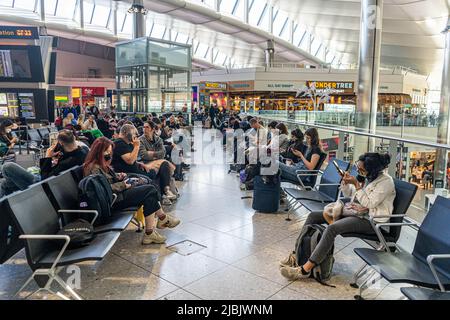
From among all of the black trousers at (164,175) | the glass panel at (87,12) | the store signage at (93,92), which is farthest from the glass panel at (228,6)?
the black trousers at (164,175)

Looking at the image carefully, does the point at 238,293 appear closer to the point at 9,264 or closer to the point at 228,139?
the point at 9,264

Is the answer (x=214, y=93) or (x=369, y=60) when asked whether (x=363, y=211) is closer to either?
(x=369, y=60)

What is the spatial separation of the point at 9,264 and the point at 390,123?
50.3 ft

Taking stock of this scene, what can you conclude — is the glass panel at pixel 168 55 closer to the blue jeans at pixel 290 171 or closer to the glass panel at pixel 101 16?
the blue jeans at pixel 290 171

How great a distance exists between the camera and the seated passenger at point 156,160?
5.71m

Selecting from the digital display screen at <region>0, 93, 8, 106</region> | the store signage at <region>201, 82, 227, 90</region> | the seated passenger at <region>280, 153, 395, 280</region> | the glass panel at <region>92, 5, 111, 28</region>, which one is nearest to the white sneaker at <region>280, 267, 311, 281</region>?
→ the seated passenger at <region>280, 153, 395, 280</region>

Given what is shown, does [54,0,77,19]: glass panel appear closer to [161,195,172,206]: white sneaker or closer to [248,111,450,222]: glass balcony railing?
[161,195,172,206]: white sneaker

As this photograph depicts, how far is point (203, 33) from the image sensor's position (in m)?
32.6

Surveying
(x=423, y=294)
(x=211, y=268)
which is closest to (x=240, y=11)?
(x=211, y=268)

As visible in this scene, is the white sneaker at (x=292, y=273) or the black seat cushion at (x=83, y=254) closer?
the black seat cushion at (x=83, y=254)

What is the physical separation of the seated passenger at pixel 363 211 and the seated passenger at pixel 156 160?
2805 mm

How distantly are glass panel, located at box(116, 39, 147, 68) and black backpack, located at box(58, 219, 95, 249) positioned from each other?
456 inches

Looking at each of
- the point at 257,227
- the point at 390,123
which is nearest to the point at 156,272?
the point at 257,227

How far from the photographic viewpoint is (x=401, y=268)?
266 centimetres
